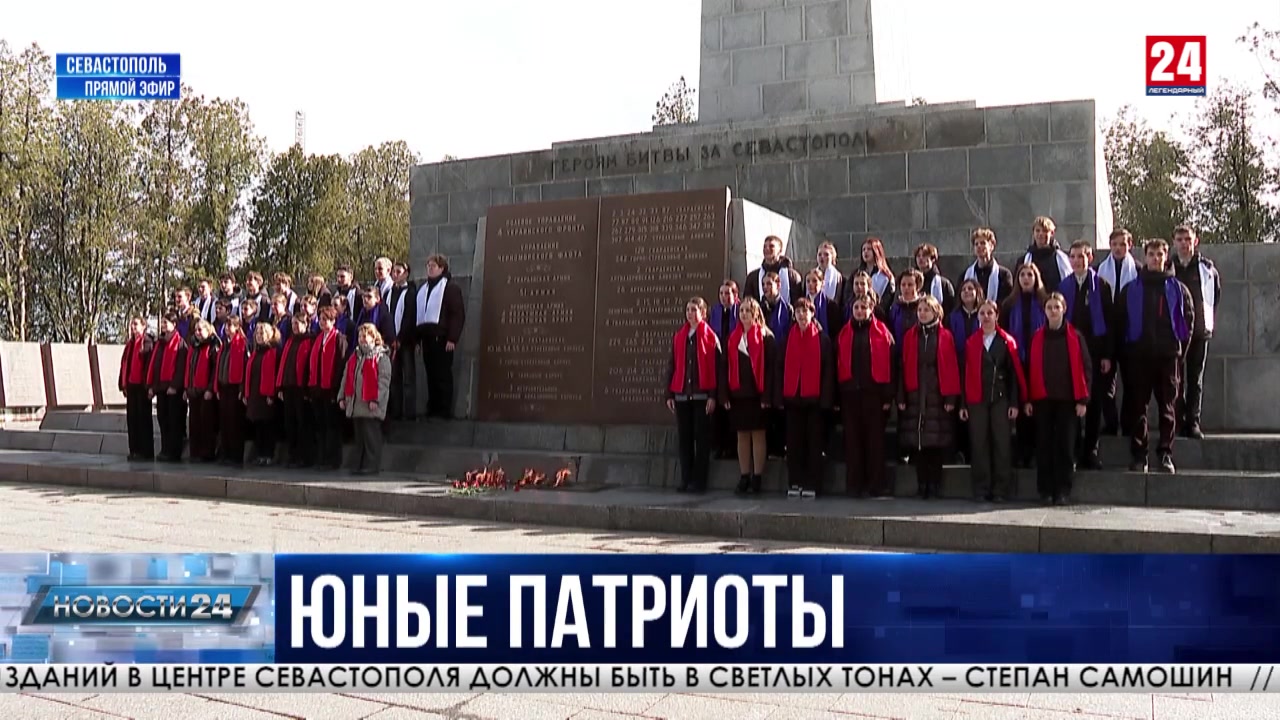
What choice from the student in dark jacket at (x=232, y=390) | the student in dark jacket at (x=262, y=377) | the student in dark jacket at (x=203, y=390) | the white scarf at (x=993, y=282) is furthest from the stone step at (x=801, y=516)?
the white scarf at (x=993, y=282)

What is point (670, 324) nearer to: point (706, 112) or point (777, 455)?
point (777, 455)

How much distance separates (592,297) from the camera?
12.7m

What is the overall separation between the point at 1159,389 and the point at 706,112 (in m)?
9.75

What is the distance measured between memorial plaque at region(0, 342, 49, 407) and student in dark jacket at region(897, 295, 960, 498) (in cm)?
1861

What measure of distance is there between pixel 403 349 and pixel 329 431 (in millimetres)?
1306

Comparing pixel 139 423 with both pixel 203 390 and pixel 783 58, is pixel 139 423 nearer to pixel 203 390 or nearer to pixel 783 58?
pixel 203 390

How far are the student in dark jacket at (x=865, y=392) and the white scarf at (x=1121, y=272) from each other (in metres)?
2.13

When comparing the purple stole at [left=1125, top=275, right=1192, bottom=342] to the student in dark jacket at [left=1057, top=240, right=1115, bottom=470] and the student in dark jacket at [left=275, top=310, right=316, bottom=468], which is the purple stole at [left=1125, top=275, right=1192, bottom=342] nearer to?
the student in dark jacket at [left=1057, top=240, right=1115, bottom=470]

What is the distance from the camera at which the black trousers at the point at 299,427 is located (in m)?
12.9

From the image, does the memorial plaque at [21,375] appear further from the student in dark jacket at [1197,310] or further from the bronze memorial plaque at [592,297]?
the student in dark jacket at [1197,310]

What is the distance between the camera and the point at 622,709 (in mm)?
4383

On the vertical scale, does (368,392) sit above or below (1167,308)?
below

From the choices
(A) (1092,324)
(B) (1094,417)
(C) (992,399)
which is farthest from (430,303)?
(B) (1094,417)

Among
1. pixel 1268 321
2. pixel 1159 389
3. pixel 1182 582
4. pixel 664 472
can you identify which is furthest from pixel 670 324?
pixel 1182 582
